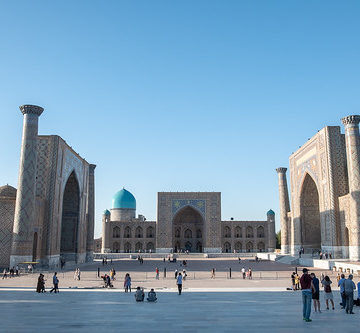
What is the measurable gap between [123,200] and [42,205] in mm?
37544

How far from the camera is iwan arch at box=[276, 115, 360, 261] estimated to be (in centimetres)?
2742

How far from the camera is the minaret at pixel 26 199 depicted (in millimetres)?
24734

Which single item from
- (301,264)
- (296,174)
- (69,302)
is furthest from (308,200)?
(69,302)

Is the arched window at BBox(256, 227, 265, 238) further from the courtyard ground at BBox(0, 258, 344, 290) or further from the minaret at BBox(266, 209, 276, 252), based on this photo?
the courtyard ground at BBox(0, 258, 344, 290)

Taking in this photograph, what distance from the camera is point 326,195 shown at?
3197cm

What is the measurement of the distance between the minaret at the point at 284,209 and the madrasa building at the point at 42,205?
22.1 meters

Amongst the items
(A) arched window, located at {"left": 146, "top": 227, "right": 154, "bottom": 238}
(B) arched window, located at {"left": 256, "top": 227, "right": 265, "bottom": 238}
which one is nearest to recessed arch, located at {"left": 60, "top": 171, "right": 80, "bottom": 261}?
(A) arched window, located at {"left": 146, "top": 227, "right": 154, "bottom": 238}

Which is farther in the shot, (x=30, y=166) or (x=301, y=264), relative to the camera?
(x=301, y=264)

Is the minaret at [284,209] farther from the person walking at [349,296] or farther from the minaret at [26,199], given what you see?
the person walking at [349,296]

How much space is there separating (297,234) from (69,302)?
32.3m

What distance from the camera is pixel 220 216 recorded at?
5538 cm

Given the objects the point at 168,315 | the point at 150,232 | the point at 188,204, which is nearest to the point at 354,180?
the point at 168,315

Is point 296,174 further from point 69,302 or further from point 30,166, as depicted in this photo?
point 69,302

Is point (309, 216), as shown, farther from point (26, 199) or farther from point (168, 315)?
point (168, 315)
